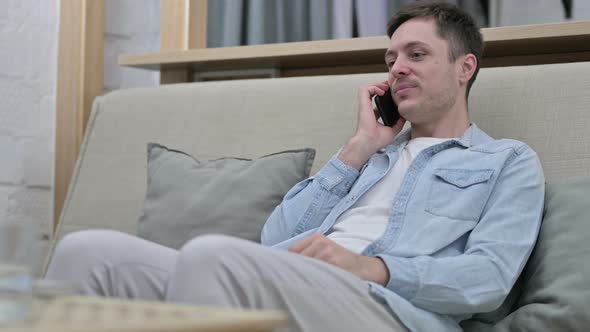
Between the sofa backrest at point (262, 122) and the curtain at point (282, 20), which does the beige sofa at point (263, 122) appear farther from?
the curtain at point (282, 20)

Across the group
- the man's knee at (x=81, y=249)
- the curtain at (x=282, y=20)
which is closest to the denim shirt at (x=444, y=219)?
the man's knee at (x=81, y=249)

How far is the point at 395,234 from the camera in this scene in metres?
1.68

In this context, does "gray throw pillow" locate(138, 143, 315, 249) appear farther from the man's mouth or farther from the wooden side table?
the wooden side table

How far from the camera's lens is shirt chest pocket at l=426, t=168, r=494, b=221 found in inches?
65.3

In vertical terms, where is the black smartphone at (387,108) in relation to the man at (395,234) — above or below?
above

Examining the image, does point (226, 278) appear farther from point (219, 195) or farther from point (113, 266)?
point (219, 195)

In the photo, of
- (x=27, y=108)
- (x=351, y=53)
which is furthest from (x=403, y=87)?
(x=27, y=108)

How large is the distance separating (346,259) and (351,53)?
1.08m

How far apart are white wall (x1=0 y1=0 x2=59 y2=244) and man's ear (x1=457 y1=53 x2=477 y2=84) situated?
1418 millimetres

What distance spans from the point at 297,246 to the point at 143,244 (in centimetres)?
26

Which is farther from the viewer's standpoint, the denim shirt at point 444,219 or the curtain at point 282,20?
the curtain at point 282,20

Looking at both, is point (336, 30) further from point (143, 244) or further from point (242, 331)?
point (242, 331)

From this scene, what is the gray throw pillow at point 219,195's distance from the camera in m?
2.01

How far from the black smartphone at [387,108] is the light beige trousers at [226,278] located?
24.3 inches
